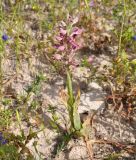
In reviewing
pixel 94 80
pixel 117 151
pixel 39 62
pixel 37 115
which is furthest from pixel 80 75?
pixel 117 151

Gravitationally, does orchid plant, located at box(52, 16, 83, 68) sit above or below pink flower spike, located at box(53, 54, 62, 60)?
above

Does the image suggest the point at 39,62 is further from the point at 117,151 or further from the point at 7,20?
the point at 117,151

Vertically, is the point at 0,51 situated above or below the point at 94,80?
above

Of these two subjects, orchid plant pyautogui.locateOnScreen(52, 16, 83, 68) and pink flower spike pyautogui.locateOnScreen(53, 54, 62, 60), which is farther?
pink flower spike pyautogui.locateOnScreen(53, 54, 62, 60)

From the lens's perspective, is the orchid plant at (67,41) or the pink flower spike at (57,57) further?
the pink flower spike at (57,57)

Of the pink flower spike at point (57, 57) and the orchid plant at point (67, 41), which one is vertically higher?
the orchid plant at point (67, 41)

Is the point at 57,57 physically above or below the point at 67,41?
below

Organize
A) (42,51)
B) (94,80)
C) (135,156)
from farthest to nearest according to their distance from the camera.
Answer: (42,51) < (94,80) < (135,156)

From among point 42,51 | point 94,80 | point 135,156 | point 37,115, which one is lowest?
point 135,156

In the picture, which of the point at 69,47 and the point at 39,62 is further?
the point at 39,62

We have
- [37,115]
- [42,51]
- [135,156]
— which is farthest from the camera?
[42,51]
